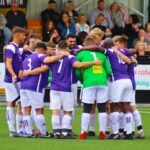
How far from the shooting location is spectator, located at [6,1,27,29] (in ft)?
95.7

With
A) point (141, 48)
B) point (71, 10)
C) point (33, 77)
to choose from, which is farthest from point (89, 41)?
point (71, 10)

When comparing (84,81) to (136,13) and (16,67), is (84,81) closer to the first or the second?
(16,67)

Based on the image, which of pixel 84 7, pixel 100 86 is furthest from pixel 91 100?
pixel 84 7

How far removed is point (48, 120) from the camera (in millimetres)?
21969

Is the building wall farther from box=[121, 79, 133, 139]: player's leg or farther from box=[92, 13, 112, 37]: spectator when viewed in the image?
box=[121, 79, 133, 139]: player's leg

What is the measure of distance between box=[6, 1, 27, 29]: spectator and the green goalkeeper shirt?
11326 millimetres

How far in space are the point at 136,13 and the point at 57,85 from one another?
14840 mm

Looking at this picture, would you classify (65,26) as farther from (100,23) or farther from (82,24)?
(100,23)

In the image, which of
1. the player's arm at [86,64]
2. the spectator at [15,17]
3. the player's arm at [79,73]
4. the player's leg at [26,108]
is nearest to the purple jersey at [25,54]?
the player's leg at [26,108]

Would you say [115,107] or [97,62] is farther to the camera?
[115,107]

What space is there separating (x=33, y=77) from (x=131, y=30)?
13004mm

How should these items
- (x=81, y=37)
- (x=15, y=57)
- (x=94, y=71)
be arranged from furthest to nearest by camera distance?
(x=81, y=37), (x=15, y=57), (x=94, y=71)

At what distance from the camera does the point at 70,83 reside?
18.1 metres

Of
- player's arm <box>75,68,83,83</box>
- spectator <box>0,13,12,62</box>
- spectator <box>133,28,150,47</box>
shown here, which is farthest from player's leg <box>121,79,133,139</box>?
spectator <box>133,28,150,47</box>
